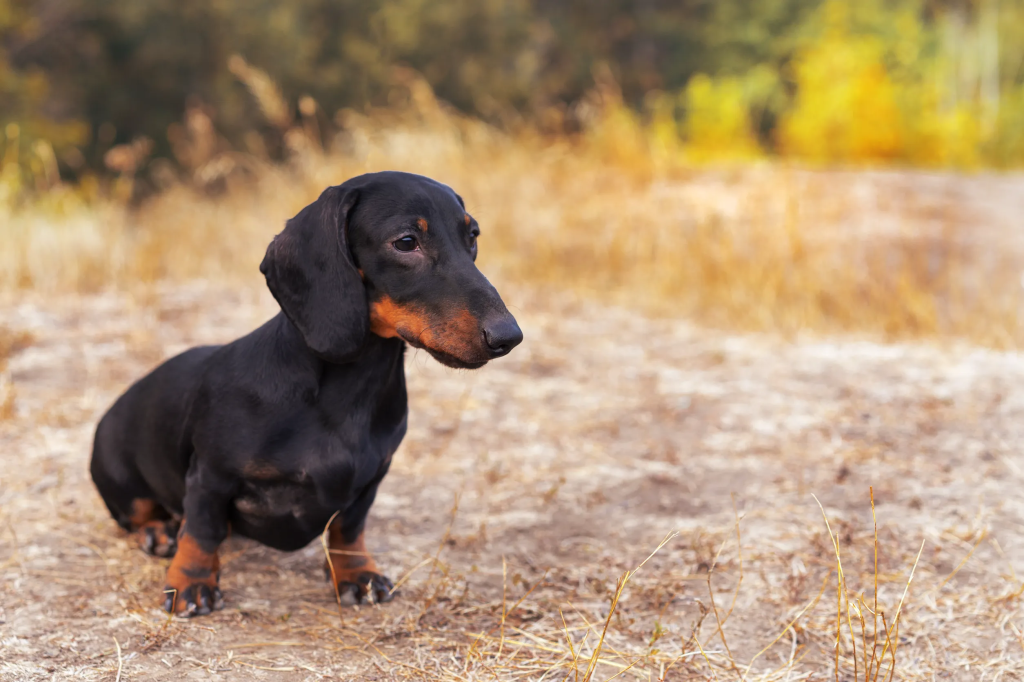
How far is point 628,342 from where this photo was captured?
583 centimetres

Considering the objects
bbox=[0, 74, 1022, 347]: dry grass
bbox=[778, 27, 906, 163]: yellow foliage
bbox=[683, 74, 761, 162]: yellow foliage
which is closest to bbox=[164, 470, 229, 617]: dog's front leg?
bbox=[0, 74, 1022, 347]: dry grass

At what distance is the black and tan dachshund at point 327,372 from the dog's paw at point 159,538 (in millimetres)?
317

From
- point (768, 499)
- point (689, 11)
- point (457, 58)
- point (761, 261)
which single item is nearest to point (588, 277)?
point (761, 261)

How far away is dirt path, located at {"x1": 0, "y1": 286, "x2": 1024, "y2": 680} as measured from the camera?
2.34 m

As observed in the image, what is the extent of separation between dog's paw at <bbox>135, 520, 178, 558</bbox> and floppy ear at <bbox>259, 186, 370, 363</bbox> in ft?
3.30

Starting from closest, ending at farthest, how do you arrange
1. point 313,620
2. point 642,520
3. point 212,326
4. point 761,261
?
point 313,620 < point 642,520 < point 212,326 < point 761,261

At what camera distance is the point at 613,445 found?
4.15 m

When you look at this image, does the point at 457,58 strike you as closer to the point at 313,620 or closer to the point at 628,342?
the point at 628,342

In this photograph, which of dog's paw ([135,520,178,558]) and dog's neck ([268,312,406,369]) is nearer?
dog's neck ([268,312,406,369])

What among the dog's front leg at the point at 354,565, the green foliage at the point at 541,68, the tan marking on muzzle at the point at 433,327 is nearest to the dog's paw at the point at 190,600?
the dog's front leg at the point at 354,565

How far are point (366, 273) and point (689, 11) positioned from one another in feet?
76.9

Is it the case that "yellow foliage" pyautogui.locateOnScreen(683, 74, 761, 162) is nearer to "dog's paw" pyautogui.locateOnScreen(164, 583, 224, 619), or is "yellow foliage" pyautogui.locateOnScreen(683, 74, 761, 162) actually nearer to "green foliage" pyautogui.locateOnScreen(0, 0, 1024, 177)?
"green foliage" pyautogui.locateOnScreen(0, 0, 1024, 177)

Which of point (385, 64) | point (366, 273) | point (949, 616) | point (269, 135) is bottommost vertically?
point (949, 616)

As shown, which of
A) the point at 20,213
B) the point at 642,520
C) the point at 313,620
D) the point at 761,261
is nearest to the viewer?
the point at 313,620
